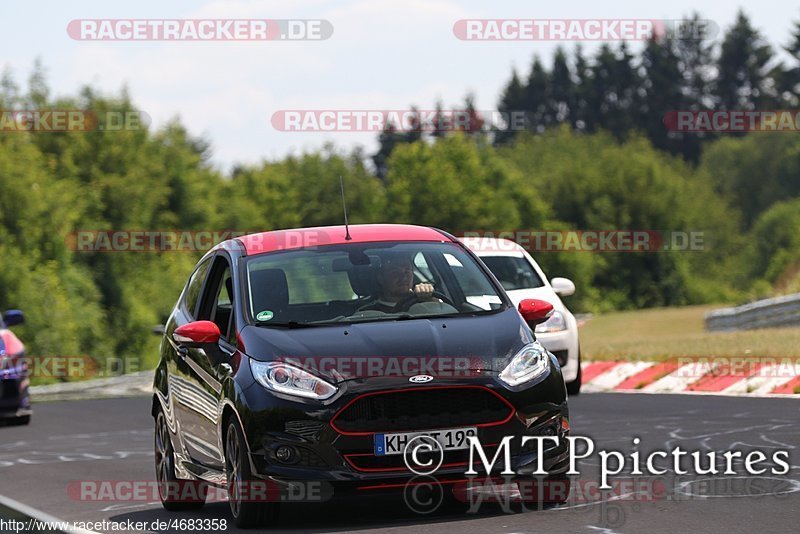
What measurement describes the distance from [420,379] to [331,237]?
1917 millimetres

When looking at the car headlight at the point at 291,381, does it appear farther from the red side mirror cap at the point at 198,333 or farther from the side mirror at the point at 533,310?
the side mirror at the point at 533,310

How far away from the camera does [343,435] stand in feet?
27.7

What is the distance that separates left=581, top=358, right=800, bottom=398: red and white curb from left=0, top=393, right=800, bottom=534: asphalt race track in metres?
0.58

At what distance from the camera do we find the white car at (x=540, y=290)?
17.9m

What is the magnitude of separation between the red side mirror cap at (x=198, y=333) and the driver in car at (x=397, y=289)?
862mm

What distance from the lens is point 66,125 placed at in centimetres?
6956

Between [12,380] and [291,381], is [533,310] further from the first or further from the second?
[12,380]

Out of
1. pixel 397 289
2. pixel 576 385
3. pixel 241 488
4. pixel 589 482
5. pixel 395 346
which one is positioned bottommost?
pixel 576 385

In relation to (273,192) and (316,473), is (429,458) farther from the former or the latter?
(273,192)

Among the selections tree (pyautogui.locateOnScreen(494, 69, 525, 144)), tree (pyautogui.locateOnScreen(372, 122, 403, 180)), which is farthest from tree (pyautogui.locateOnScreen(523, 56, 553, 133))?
tree (pyautogui.locateOnScreen(372, 122, 403, 180))

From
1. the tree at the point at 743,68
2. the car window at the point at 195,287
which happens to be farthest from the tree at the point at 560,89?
the car window at the point at 195,287

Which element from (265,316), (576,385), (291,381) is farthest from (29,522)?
(576,385)

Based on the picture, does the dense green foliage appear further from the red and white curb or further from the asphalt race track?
the asphalt race track

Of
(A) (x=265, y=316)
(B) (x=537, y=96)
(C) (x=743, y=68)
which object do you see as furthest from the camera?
(B) (x=537, y=96)
